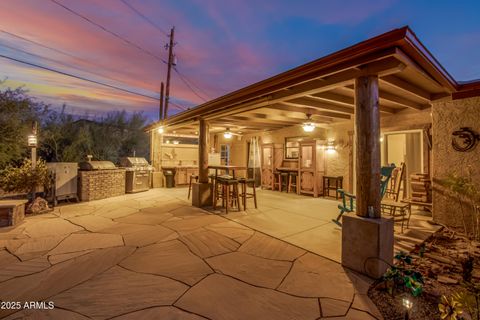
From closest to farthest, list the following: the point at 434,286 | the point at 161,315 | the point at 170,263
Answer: the point at 161,315, the point at 434,286, the point at 170,263

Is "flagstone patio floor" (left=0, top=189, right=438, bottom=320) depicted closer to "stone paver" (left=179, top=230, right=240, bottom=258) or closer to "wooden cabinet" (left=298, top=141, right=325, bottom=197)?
"stone paver" (left=179, top=230, right=240, bottom=258)

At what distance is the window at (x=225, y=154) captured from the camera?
1182 centimetres

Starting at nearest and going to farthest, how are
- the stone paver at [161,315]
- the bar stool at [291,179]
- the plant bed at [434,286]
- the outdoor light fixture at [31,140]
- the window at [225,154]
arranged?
the plant bed at [434,286], the stone paver at [161,315], the outdoor light fixture at [31,140], the bar stool at [291,179], the window at [225,154]

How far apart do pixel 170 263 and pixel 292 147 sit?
22.8ft

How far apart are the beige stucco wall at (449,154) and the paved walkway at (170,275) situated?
3.34 metres

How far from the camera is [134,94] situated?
33.6 ft

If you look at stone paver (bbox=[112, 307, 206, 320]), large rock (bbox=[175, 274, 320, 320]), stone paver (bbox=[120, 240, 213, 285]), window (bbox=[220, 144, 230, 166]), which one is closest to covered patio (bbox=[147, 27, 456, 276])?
large rock (bbox=[175, 274, 320, 320])

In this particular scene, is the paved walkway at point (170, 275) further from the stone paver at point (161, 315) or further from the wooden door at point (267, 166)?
the wooden door at point (267, 166)

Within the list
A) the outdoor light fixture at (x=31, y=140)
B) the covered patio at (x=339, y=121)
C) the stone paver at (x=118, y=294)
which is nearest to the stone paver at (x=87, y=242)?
the stone paver at (x=118, y=294)

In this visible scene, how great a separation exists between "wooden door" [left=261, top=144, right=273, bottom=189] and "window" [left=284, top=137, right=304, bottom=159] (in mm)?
657

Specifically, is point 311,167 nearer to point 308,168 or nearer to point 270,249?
point 308,168

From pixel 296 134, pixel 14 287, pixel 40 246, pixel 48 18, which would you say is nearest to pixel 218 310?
pixel 14 287

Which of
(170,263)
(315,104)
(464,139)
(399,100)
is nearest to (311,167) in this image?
(315,104)

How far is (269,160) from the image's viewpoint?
9.13 metres
